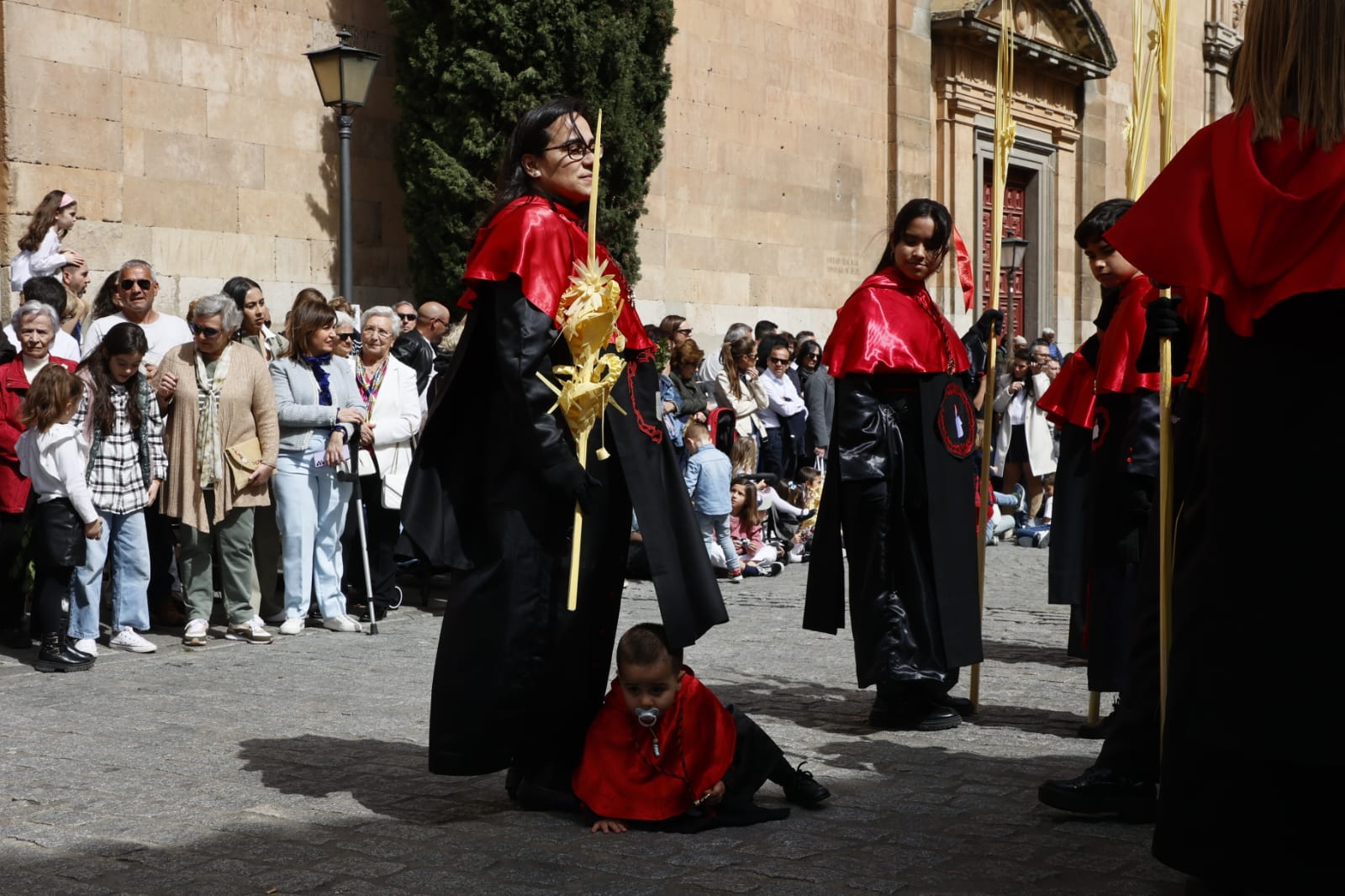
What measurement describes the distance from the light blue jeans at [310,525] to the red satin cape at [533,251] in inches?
179

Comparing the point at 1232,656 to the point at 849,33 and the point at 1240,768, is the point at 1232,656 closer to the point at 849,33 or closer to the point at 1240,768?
the point at 1240,768

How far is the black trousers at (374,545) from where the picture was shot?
1004 cm

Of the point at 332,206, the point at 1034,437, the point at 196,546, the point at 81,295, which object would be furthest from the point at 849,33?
the point at 196,546

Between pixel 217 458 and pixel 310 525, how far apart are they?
70 cm

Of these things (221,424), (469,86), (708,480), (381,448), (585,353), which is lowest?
(708,480)

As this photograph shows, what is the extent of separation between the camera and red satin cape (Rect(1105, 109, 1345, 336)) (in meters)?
3.52

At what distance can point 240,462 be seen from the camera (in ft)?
29.5

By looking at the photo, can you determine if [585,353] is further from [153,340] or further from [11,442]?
[153,340]

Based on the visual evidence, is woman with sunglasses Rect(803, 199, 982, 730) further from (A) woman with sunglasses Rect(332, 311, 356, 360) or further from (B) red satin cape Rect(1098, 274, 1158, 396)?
(A) woman with sunglasses Rect(332, 311, 356, 360)

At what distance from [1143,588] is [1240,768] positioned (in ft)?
3.30

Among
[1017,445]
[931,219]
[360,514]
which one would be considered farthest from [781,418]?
[931,219]

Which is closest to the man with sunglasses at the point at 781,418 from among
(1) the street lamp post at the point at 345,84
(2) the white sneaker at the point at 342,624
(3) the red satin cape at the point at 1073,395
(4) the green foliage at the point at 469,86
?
(4) the green foliage at the point at 469,86

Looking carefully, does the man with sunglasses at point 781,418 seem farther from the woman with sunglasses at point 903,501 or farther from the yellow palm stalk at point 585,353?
the yellow palm stalk at point 585,353

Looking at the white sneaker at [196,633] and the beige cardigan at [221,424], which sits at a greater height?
the beige cardigan at [221,424]
